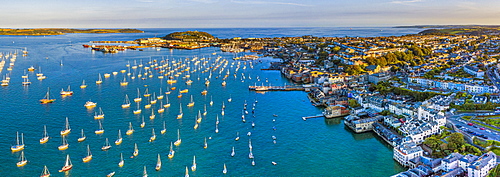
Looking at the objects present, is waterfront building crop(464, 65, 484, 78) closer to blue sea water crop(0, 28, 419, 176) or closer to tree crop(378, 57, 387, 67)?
tree crop(378, 57, 387, 67)

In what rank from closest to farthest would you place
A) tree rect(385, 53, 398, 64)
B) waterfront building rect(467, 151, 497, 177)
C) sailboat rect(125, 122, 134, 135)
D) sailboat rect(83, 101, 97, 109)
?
waterfront building rect(467, 151, 497, 177)
sailboat rect(125, 122, 134, 135)
sailboat rect(83, 101, 97, 109)
tree rect(385, 53, 398, 64)

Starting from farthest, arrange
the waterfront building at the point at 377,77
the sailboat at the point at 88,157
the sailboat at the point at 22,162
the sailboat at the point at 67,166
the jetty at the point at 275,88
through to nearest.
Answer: the waterfront building at the point at 377,77 → the jetty at the point at 275,88 → the sailboat at the point at 88,157 → the sailboat at the point at 22,162 → the sailboat at the point at 67,166

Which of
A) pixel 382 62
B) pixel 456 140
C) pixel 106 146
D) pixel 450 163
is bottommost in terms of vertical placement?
pixel 106 146

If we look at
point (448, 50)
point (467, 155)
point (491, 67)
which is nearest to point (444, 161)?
point (467, 155)

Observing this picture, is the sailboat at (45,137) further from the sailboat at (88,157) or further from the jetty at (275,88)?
the jetty at (275,88)

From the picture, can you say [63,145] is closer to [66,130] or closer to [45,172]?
[66,130]

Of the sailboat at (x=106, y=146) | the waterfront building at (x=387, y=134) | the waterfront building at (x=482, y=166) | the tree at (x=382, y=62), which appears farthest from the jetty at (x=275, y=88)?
the waterfront building at (x=482, y=166)

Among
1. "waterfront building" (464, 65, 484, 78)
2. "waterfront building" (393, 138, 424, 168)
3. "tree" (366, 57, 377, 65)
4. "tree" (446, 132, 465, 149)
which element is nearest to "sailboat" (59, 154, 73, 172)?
"waterfront building" (393, 138, 424, 168)


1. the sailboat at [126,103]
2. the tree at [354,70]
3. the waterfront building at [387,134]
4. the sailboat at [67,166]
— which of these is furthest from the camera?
the tree at [354,70]

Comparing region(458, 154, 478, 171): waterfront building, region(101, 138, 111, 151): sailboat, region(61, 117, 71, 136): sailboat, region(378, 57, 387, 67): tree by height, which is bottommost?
region(101, 138, 111, 151): sailboat

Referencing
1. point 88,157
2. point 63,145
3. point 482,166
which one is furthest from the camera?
point 63,145

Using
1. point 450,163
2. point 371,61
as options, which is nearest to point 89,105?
point 450,163

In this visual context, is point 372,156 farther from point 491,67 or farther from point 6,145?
point 491,67
